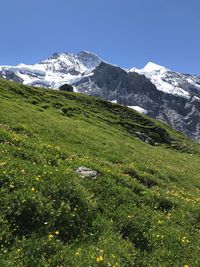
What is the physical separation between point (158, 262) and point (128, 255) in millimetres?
1230

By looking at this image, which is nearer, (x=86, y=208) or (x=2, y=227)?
(x=2, y=227)

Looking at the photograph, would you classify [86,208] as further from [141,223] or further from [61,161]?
[61,161]

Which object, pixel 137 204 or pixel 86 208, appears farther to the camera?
pixel 137 204

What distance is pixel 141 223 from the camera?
16344mm

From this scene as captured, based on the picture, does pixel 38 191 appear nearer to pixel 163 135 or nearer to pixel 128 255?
pixel 128 255

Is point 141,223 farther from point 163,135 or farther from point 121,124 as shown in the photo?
point 163,135

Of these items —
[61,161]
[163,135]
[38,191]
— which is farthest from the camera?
[163,135]

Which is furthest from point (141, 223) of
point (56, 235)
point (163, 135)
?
point (163, 135)

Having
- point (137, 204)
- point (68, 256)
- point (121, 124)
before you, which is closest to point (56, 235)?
point (68, 256)

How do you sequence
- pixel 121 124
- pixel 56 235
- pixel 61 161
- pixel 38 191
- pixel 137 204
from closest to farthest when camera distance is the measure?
pixel 56 235
pixel 38 191
pixel 137 204
pixel 61 161
pixel 121 124

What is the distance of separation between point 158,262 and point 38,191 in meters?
5.15

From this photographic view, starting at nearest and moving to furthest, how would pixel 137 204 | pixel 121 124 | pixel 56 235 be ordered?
pixel 56 235, pixel 137 204, pixel 121 124

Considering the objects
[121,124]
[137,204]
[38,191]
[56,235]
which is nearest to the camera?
[56,235]

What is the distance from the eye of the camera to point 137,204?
1827cm
